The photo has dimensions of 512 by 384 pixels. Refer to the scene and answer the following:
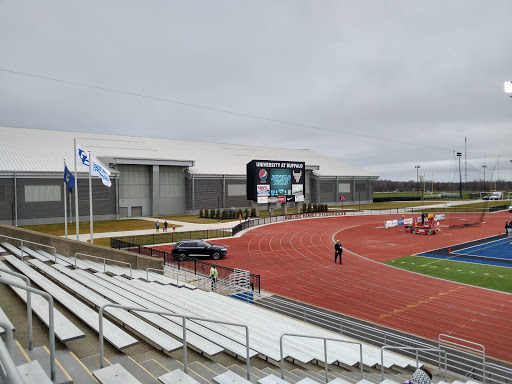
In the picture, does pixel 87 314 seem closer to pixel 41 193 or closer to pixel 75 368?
pixel 75 368

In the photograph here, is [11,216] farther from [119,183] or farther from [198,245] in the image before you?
[198,245]

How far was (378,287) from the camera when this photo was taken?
20453 mm

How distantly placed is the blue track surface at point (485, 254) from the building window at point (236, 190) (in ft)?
144

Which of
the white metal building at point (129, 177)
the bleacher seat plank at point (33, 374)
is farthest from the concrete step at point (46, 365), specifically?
the white metal building at point (129, 177)

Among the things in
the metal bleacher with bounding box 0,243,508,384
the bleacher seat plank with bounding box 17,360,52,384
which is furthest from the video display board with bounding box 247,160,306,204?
the bleacher seat plank with bounding box 17,360,52,384

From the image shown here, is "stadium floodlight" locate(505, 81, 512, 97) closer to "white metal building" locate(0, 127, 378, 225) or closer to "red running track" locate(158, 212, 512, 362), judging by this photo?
"red running track" locate(158, 212, 512, 362)

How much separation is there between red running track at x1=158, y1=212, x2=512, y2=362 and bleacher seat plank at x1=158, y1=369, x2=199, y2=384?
1115 centimetres

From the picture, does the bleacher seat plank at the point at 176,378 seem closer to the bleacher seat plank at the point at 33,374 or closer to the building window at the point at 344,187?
the bleacher seat plank at the point at 33,374

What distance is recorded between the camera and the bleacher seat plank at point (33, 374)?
169 inches

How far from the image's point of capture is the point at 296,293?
19156 millimetres

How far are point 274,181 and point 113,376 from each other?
54.0 metres

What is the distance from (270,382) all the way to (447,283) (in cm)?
1821

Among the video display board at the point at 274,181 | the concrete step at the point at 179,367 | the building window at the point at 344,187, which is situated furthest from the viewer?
the building window at the point at 344,187

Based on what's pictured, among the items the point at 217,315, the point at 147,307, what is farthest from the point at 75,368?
the point at 217,315
